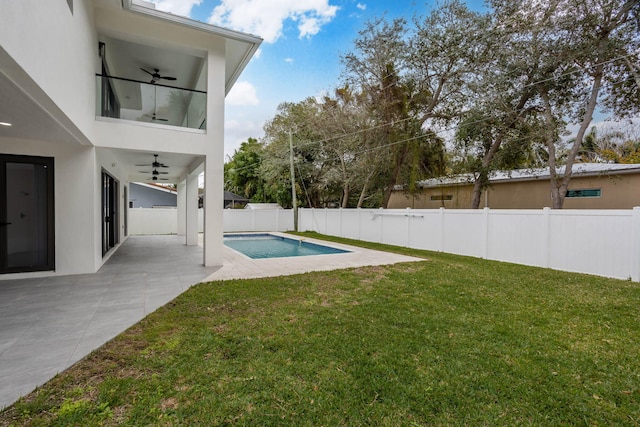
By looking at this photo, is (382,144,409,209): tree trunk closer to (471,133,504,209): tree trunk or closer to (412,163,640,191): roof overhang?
(412,163,640,191): roof overhang

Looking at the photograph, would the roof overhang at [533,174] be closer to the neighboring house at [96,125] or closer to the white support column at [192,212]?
the white support column at [192,212]

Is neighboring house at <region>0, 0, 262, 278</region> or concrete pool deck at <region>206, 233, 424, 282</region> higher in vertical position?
neighboring house at <region>0, 0, 262, 278</region>

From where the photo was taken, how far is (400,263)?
8805 mm

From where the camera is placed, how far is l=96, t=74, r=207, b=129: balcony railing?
7.29 m

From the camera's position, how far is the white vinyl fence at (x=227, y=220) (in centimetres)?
1639

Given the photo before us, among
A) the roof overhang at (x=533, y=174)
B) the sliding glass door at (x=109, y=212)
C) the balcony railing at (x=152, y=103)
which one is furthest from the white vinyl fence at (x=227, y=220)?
the balcony railing at (x=152, y=103)

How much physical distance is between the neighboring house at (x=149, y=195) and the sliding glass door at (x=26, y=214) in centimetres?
1763

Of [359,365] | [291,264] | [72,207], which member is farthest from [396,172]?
[359,365]

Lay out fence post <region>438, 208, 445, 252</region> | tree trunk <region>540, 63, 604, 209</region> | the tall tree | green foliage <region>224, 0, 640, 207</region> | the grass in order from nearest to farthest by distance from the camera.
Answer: the grass
the tall tree
green foliage <region>224, 0, 640, 207</region>
tree trunk <region>540, 63, 604, 209</region>
fence post <region>438, 208, 445, 252</region>

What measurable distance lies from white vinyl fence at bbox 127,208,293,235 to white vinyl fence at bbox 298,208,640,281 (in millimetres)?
8036

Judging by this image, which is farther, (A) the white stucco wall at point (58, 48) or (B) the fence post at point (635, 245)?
(B) the fence post at point (635, 245)

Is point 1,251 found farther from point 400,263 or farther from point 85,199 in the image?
point 400,263

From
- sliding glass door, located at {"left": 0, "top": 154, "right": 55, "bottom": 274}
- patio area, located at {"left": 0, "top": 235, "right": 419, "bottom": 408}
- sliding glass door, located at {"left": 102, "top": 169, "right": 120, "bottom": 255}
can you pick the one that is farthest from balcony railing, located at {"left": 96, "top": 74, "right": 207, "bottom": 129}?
A: patio area, located at {"left": 0, "top": 235, "right": 419, "bottom": 408}

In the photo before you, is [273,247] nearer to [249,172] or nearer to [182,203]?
[182,203]
